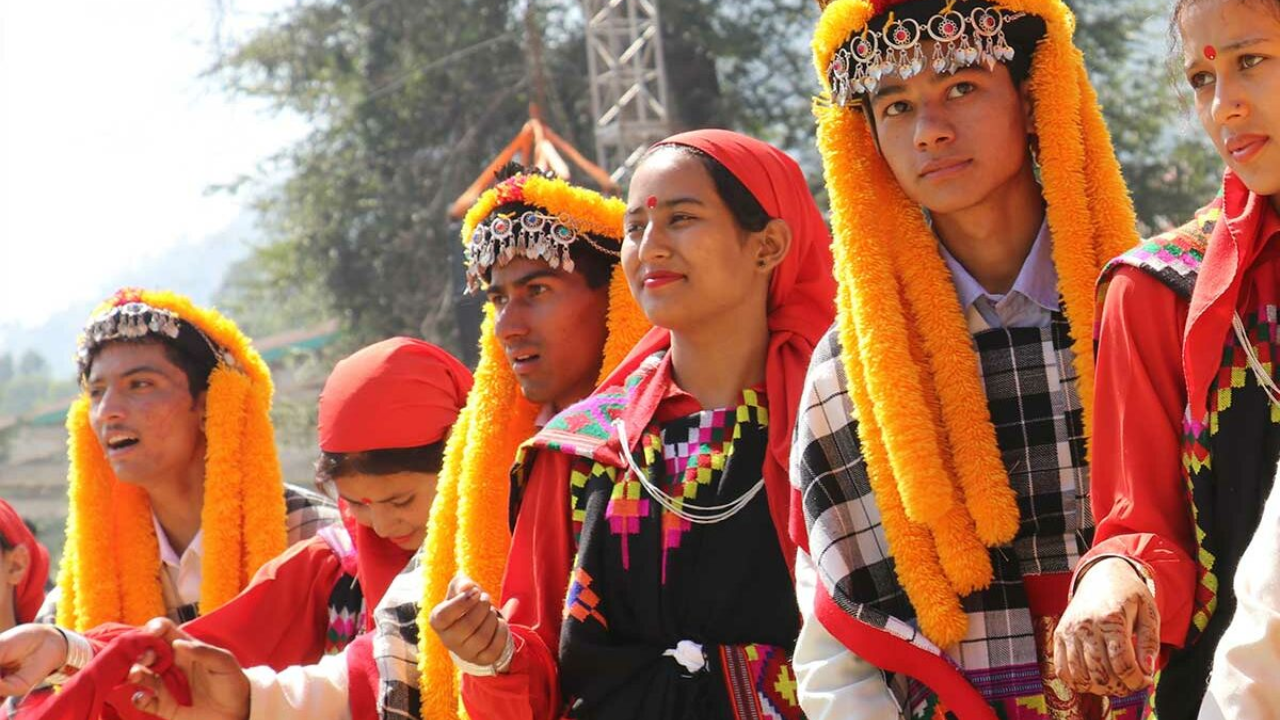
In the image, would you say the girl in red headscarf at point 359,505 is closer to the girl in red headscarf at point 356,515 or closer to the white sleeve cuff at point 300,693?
the girl in red headscarf at point 356,515

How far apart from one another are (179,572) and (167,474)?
29 cm

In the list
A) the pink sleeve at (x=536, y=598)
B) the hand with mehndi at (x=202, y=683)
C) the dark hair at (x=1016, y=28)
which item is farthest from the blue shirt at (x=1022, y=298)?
the hand with mehndi at (x=202, y=683)

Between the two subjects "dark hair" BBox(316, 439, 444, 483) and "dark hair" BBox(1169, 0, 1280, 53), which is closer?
"dark hair" BBox(1169, 0, 1280, 53)

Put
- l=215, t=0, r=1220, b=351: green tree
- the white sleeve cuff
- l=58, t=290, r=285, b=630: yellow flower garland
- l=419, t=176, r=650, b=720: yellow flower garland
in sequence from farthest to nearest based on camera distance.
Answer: l=215, t=0, r=1220, b=351: green tree < l=58, t=290, r=285, b=630: yellow flower garland < the white sleeve cuff < l=419, t=176, r=650, b=720: yellow flower garland

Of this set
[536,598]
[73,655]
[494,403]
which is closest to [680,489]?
[536,598]

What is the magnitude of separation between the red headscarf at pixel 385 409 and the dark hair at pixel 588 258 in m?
0.54

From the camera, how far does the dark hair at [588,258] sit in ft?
13.8

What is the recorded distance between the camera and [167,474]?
212 inches

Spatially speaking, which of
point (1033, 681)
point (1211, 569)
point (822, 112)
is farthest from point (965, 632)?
point (822, 112)

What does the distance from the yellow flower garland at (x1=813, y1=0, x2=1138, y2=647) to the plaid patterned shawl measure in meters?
0.05

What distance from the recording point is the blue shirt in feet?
10.1

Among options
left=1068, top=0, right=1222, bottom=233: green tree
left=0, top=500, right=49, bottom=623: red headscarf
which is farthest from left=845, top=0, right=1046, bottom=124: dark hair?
left=1068, top=0, right=1222, bottom=233: green tree

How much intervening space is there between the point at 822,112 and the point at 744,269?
428 mm

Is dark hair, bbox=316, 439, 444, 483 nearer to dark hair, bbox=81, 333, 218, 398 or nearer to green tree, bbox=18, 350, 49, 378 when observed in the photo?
dark hair, bbox=81, 333, 218, 398
